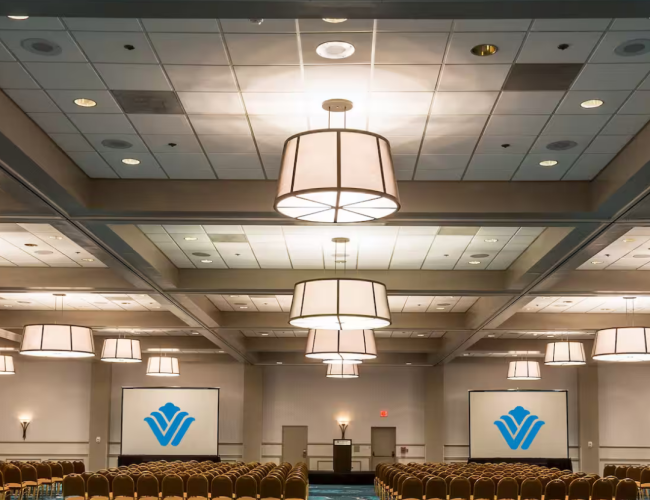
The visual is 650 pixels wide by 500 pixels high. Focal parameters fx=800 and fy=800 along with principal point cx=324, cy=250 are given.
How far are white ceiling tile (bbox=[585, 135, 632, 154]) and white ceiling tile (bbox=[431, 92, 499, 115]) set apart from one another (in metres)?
1.57

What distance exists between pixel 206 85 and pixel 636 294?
38.4 feet

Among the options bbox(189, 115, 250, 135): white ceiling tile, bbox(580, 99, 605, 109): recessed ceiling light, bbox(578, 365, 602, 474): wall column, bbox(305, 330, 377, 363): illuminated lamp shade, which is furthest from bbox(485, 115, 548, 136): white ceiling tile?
bbox(578, 365, 602, 474): wall column

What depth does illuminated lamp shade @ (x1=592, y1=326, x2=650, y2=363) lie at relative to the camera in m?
16.3

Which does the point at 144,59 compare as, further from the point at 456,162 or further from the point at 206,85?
the point at 456,162

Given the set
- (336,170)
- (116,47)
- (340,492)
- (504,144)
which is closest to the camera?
(116,47)

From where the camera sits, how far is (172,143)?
9.07 m

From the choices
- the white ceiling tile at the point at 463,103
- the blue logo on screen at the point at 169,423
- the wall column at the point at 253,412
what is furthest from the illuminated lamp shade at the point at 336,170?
the blue logo on screen at the point at 169,423

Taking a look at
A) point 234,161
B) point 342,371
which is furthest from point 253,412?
point 234,161

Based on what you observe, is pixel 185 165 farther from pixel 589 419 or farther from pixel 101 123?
pixel 589 419

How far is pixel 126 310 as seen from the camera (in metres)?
22.0

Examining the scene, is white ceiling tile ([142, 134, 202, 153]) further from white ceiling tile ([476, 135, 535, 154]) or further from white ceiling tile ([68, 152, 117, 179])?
white ceiling tile ([476, 135, 535, 154])

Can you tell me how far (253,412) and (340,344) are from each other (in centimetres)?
1674

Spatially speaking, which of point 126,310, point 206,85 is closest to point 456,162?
point 206,85

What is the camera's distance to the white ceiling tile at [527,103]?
760 cm
